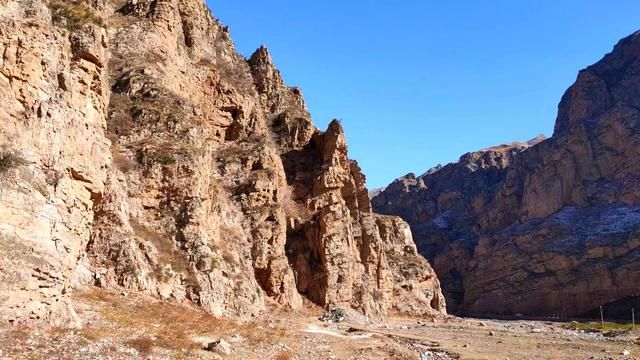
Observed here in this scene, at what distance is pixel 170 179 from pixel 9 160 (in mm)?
20859

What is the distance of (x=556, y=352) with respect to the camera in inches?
1391

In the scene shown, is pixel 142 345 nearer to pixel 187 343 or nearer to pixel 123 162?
pixel 187 343

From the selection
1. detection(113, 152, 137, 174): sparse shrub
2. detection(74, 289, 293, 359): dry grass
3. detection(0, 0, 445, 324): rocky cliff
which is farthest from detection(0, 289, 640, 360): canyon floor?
detection(113, 152, 137, 174): sparse shrub

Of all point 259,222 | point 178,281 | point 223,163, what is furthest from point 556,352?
point 223,163

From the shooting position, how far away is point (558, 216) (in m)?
139

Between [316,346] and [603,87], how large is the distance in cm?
16356

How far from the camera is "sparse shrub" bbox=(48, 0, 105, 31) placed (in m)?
25.4

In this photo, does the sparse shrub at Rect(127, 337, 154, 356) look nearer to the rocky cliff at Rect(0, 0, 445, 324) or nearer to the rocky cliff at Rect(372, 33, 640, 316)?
the rocky cliff at Rect(0, 0, 445, 324)

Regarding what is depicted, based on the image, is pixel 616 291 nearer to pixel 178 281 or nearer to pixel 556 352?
pixel 556 352

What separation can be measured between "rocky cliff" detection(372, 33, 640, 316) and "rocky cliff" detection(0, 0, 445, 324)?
56.3 m

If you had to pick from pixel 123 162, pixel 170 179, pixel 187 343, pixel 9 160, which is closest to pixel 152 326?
pixel 187 343

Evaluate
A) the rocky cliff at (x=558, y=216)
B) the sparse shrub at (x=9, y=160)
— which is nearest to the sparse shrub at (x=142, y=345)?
the sparse shrub at (x=9, y=160)

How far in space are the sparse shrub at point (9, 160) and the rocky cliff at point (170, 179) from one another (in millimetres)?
38

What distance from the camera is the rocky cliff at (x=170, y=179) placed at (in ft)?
57.0
